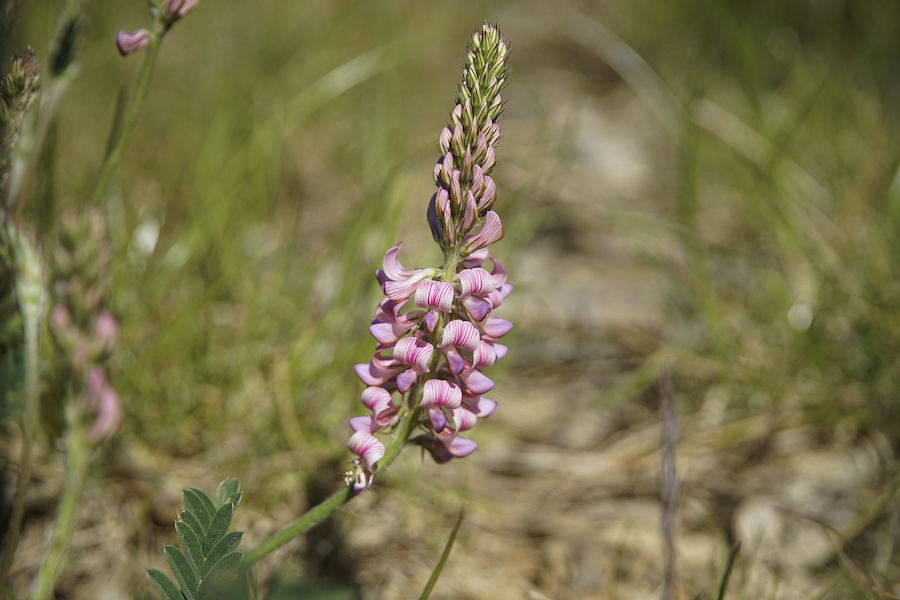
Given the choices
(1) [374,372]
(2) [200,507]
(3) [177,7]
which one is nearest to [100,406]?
(2) [200,507]

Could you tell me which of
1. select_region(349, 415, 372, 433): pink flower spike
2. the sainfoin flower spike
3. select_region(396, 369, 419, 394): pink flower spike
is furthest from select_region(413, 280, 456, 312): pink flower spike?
select_region(349, 415, 372, 433): pink flower spike

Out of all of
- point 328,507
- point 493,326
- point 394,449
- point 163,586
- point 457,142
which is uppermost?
point 457,142

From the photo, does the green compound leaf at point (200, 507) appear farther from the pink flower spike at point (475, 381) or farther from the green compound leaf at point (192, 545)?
the pink flower spike at point (475, 381)

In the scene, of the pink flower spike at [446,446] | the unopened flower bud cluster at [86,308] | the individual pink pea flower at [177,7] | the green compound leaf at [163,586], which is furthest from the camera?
the individual pink pea flower at [177,7]

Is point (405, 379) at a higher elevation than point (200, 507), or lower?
higher

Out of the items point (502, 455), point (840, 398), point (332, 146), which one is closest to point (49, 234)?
point (502, 455)

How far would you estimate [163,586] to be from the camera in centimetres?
123

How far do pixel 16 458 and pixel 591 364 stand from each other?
6.94 feet

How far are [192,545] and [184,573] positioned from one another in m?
0.05

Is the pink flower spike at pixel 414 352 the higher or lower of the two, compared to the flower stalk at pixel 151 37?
lower

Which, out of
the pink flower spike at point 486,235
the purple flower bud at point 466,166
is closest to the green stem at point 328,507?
the pink flower spike at point 486,235

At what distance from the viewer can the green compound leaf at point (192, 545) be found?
1.23m

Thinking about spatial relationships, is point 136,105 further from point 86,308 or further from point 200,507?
point 200,507

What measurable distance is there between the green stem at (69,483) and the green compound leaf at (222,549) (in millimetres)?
253
